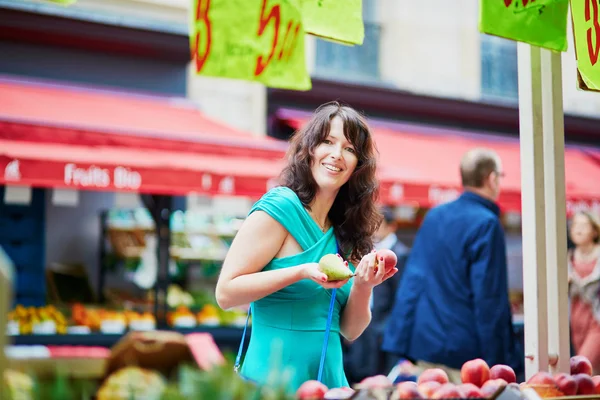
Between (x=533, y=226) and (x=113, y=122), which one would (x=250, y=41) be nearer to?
(x=533, y=226)

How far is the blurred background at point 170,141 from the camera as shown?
24.8ft

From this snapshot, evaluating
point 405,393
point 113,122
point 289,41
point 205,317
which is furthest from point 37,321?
point 405,393

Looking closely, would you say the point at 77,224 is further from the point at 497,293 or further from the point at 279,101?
the point at 497,293

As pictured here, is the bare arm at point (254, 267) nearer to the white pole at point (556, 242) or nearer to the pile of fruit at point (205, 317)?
the white pole at point (556, 242)

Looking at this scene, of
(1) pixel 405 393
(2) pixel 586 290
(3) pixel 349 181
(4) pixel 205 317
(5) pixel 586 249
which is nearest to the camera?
(1) pixel 405 393

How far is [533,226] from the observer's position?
3.27 meters

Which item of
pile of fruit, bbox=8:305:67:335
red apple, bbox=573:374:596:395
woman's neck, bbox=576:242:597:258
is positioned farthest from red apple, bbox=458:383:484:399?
pile of fruit, bbox=8:305:67:335

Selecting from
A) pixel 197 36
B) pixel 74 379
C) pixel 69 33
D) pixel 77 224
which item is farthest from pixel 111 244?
pixel 74 379

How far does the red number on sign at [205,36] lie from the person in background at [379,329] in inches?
199

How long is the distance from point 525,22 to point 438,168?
7881 millimetres

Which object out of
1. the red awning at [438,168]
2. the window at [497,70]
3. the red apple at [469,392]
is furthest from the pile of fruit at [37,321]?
the window at [497,70]

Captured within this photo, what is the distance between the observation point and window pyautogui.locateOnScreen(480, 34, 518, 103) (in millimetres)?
14844

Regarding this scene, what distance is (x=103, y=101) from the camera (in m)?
9.70

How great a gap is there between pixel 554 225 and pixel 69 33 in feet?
27.1
